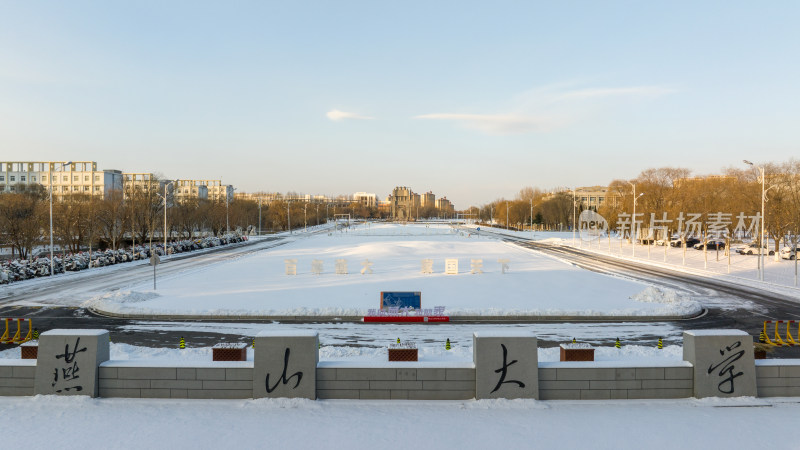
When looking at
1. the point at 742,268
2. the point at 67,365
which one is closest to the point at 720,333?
the point at 67,365

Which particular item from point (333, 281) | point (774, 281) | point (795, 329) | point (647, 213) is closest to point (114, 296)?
point (333, 281)

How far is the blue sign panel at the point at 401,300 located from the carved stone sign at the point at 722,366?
1391cm

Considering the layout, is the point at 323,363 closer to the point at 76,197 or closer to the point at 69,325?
the point at 69,325

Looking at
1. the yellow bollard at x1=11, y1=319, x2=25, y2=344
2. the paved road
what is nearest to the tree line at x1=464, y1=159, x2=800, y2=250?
the paved road

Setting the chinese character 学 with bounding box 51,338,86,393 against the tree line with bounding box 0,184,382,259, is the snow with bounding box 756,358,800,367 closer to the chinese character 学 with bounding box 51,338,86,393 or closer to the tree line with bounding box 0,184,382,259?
the chinese character 学 with bounding box 51,338,86,393

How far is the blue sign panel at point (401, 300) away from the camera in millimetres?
22016

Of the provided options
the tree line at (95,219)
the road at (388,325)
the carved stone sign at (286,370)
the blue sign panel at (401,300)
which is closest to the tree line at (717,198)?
the road at (388,325)

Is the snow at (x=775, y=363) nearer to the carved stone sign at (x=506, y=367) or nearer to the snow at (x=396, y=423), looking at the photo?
the snow at (x=396, y=423)

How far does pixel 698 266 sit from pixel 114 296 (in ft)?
153

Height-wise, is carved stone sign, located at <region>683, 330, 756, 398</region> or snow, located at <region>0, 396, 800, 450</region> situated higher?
carved stone sign, located at <region>683, 330, 756, 398</region>

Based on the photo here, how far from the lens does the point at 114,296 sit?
25.0 metres

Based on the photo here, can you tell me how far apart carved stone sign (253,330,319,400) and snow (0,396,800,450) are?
0.18m

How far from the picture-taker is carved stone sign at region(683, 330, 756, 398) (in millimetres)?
8820

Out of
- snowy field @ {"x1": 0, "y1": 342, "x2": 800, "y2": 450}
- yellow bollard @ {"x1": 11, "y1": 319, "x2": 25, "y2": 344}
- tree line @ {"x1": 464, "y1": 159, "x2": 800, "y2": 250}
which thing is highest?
tree line @ {"x1": 464, "y1": 159, "x2": 800, "y2": 250}
